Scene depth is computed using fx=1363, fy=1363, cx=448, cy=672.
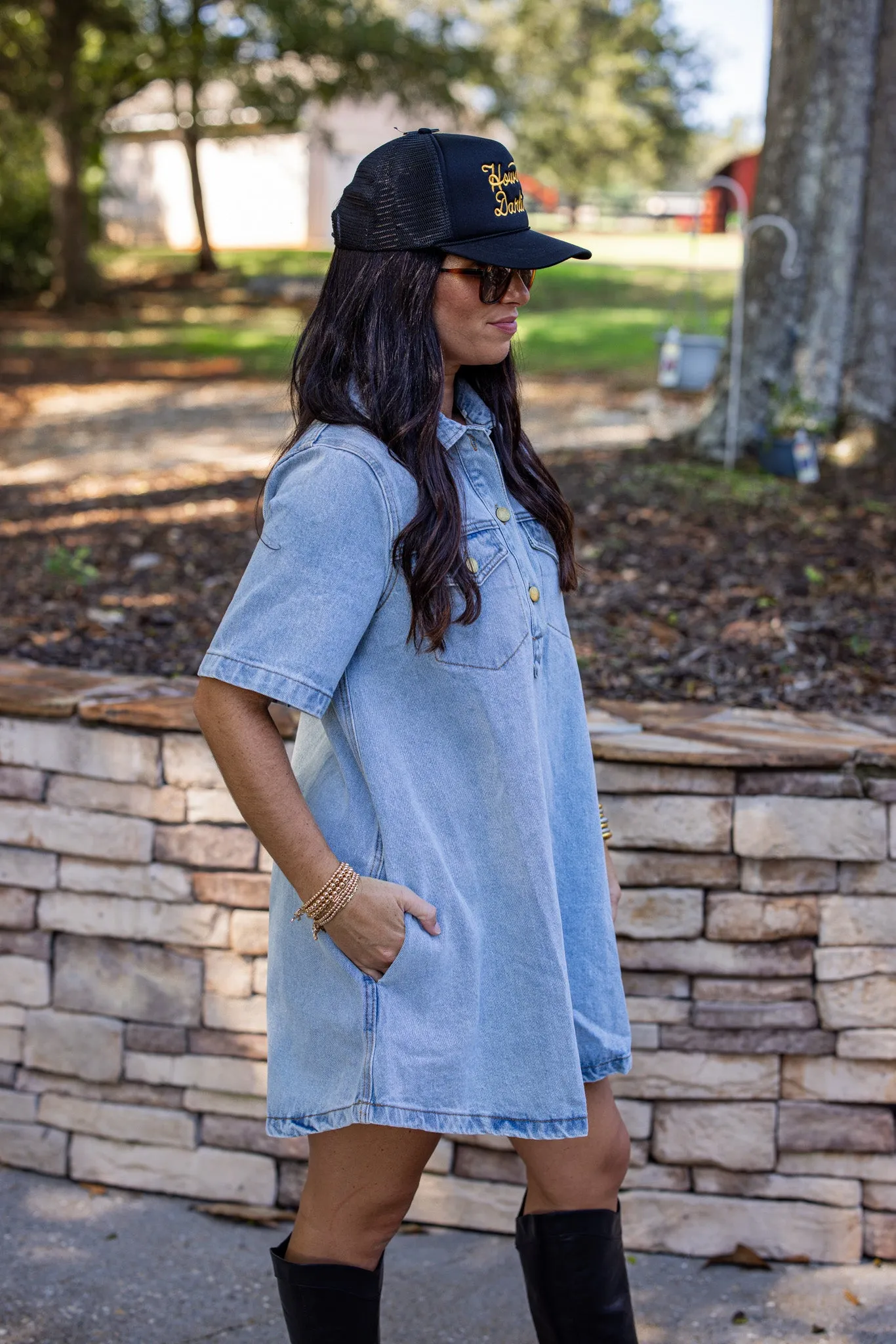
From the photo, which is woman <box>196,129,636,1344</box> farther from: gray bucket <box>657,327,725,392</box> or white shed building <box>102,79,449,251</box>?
white shed building <box>102,79,449,251</box>

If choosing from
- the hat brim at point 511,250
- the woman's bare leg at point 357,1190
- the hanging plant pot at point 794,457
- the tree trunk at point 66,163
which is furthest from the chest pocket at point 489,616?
the tree trunk at point 66,163

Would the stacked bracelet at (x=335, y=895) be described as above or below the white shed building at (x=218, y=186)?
below

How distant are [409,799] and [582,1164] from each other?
0.61 metres

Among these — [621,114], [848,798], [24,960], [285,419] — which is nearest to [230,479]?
[285,419]

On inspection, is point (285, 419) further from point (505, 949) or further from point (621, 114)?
point (621, 114)

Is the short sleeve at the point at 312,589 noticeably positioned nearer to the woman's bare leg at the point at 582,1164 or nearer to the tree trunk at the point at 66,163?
the woman's bare leg at the point at 582,1164

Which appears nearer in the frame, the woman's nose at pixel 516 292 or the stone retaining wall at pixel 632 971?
the woman's nose at pixel 516 292

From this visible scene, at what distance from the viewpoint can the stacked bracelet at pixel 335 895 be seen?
5.38 feet

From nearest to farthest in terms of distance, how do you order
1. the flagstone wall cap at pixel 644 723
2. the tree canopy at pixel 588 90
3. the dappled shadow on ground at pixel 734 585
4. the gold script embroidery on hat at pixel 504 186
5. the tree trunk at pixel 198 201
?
the gold script embroidery on hat at pixel 504 186
the flagstone wall cap at pixel 644 723
the dappled shadow on ground at pixel 734 585
the tree trunk at pixel 198 201
the tree canopy at pixel 588 90

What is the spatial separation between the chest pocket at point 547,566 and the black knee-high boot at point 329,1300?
90 centimetres

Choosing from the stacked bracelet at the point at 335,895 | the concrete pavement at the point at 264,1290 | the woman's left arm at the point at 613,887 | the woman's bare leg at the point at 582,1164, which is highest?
the stacked bracelet at the point at 335,895

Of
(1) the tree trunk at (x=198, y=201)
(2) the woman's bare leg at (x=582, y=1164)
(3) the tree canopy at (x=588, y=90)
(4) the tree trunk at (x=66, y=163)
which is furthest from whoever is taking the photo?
(3) the tree canopy at (x=588, y=90)

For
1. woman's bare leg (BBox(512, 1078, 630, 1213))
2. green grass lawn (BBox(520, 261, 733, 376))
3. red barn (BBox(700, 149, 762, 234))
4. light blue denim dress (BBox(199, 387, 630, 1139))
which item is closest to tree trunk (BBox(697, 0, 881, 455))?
green grass lawn (BBox(520, 261, 733, 376))

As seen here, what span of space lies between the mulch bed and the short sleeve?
78.0 inches
